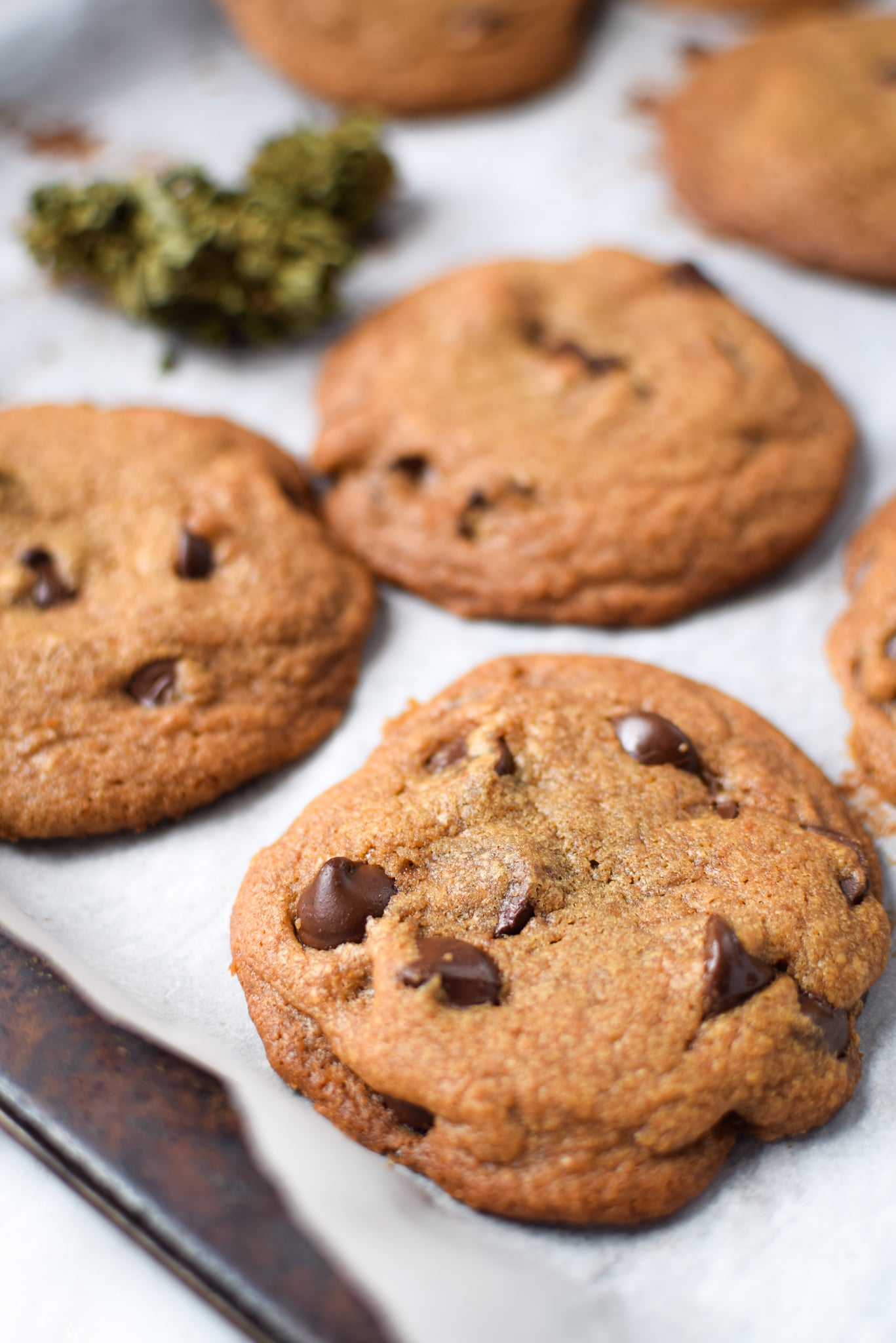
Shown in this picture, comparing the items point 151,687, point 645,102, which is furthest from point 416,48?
point 151,687

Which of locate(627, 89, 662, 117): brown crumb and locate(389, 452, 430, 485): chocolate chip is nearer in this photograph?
locate(389, 452, 430, 485): chocolate chip

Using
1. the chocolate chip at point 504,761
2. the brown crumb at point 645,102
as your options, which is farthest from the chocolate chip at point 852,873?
the brown crumb at point 645,102

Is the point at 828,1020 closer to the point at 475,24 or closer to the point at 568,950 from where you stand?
the point at 568,950

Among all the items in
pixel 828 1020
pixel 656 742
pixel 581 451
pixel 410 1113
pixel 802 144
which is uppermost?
pixel 802 144

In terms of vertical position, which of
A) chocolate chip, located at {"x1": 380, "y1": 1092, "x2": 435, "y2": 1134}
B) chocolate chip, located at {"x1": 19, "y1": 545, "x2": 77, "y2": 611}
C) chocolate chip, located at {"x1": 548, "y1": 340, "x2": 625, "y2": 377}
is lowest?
chocolate chip, located at {"x1": 380, "y1": 1092, "x2": 435, "y2": 1134}

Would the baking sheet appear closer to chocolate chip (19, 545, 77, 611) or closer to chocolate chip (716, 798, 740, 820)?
chocolate chip (716, 798, 740, 820)

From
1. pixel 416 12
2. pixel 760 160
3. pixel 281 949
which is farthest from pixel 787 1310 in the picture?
pixel 416 12

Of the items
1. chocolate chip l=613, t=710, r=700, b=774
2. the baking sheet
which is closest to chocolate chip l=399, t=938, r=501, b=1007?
the baking sheet
